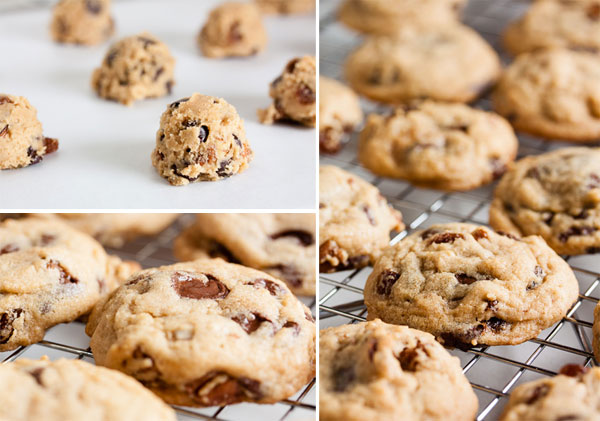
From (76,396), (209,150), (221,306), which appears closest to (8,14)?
(209,150)

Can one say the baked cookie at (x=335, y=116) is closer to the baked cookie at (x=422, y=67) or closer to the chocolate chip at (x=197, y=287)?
the baked cookie at (x=422, y=67)

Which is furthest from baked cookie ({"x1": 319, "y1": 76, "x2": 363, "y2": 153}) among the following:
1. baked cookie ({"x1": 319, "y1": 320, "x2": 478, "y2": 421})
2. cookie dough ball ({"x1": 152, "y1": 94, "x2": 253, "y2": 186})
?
baked cookie ({"x1": 319, "y1": 320, "x2": 478, "y2": 421})

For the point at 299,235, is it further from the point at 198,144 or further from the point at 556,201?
the point at 556,201

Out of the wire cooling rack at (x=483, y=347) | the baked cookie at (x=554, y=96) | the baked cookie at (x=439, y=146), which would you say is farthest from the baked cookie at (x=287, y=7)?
the baked cookie at (x=554, y=96)

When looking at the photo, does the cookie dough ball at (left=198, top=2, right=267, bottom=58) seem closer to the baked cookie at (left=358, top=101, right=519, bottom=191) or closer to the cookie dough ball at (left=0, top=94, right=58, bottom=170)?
the baked cookie at (left=358, top=101, right=519, bottom=191)

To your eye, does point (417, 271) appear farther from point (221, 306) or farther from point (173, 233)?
point (173, 233)

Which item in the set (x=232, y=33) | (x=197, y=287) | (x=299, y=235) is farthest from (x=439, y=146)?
(x=197, y=287)
